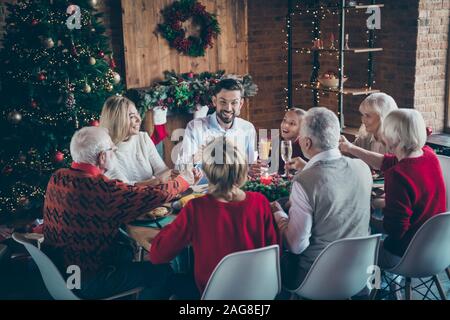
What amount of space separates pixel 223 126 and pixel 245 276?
206 centimetres

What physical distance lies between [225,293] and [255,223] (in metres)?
0.32

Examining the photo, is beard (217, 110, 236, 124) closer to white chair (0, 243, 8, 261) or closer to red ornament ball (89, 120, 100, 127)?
red ornament ball (89, 120, 100, 127)

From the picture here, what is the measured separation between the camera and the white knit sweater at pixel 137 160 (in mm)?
3832

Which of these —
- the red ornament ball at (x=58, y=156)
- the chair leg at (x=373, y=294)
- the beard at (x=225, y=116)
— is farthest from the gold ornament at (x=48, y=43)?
the chair leg at (x=373, y=294)

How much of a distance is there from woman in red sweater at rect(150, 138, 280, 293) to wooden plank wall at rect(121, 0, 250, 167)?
3.45m

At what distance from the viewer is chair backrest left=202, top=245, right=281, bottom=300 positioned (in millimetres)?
2207

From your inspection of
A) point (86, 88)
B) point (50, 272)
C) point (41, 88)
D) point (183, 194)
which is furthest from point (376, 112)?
point (41, 88)

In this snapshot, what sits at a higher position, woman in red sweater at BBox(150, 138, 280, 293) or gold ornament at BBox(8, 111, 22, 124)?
gold ornament at BBox(8, 111, 22, 124)

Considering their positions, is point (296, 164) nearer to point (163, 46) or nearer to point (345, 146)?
point (345, 146)

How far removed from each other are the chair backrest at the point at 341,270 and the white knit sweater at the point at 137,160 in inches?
65.4

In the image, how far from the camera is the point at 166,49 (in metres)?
5.81

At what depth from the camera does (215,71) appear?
6.13m

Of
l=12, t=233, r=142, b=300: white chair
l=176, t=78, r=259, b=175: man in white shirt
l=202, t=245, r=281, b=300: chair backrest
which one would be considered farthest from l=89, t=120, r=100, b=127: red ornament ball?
l=202, t=245, r=281, b=300: chair backrest

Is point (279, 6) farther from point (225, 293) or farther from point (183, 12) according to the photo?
point (225, 293)
